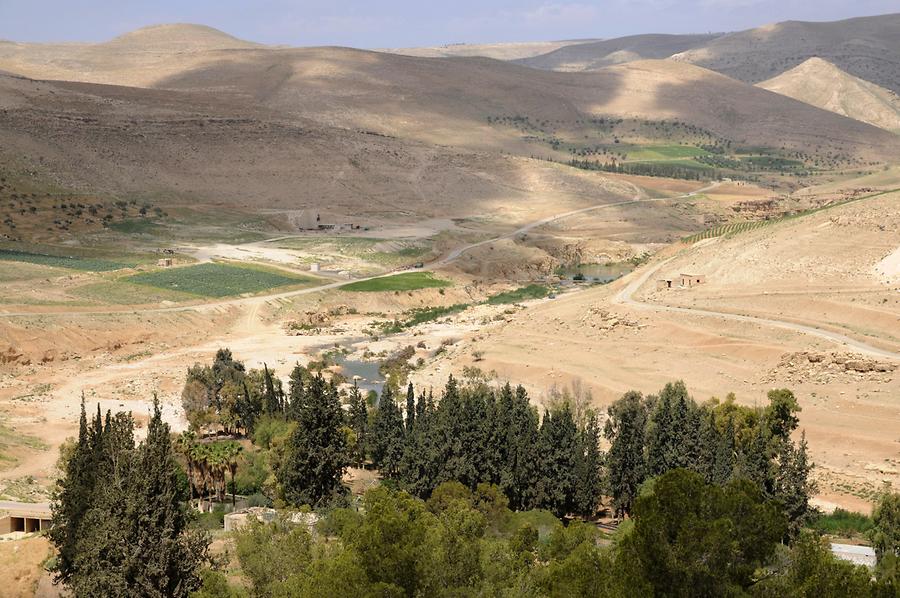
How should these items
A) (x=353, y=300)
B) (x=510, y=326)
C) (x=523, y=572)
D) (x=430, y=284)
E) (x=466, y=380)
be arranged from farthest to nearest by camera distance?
(x=430, y=284) < (x=353, y=300) < (x=510, y=326) < (x=466, y=380) < (x=523, y=572)

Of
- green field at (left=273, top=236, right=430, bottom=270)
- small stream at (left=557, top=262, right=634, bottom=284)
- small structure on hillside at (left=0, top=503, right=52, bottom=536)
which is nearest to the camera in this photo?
small structure on hillside at (left=0, top=503, right=52, bottom=536)

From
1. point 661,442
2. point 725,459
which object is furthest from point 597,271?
point 725,459

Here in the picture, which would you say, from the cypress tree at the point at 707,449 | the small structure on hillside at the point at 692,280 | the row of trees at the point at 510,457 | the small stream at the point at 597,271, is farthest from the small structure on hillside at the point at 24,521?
the small stream at the point at 597,271

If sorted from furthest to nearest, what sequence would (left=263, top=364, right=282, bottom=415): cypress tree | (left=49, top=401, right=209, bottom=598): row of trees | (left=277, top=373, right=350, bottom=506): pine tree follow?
(left=263, top=364, right=282, bottom=415): cypress tree < (left=277, top=373, right=350, bottom=506): pine tree < (left=49, top=401, right=209, bottom=598): row of trees

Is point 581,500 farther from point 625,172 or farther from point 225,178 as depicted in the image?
point 625,172

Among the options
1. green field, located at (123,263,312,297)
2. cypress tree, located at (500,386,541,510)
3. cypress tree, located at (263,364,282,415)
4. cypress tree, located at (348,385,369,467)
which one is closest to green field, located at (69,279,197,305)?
green field, located at (123,263,312,297)

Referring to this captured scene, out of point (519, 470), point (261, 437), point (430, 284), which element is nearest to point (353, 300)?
point (430, 284)

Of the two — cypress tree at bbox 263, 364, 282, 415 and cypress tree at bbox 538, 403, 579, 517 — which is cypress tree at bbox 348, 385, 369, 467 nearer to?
cypress tree at bbox 263, 364, 282, 415

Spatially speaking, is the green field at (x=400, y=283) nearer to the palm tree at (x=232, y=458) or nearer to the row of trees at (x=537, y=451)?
the row of trees at (x=537, y=451)
